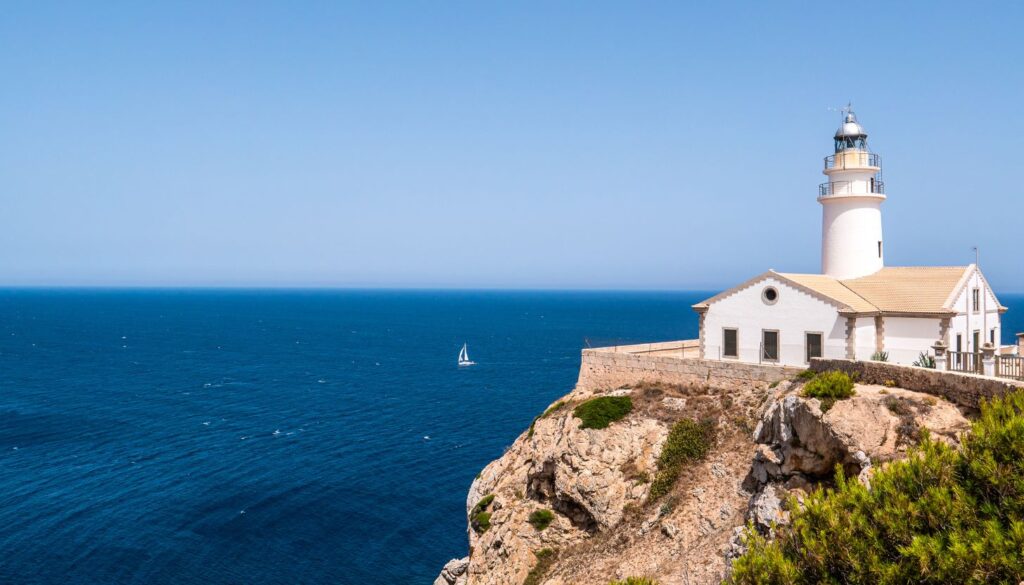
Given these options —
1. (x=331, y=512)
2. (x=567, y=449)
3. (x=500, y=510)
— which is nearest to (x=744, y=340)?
(x=567, y=449)

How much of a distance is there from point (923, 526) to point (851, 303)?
2101cm

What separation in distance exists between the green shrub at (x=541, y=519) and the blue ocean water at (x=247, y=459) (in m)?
12.4

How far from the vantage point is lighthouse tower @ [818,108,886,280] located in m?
38.4

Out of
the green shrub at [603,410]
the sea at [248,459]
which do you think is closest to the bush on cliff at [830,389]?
the green shrub at [603,410]

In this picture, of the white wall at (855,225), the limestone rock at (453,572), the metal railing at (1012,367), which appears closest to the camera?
the metal railing at (1012,367)

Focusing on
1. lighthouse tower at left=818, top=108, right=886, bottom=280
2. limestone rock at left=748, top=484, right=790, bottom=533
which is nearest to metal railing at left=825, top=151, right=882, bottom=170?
lighthouse tower at left=818, top=108, right=886, bottom=280

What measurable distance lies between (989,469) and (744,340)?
22073 mm

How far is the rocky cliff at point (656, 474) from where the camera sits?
23.8m

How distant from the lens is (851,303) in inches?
1331

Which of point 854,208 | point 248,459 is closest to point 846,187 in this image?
point 854,208

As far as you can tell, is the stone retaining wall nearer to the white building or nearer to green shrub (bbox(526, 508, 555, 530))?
the white building

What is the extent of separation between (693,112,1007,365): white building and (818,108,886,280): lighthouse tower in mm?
53

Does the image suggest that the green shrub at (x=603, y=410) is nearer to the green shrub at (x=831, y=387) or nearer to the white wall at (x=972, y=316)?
the green shrub at (x=831, y=387)

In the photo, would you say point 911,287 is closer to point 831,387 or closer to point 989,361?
point 989,361
